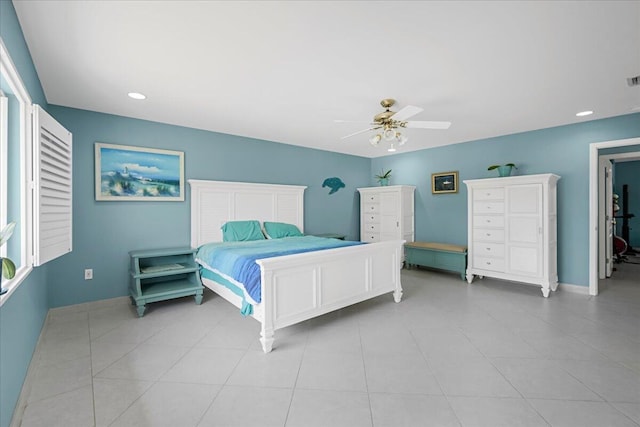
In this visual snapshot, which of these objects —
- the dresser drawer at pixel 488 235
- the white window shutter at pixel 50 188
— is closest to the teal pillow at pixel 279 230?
the white window shutter at pixel 50 188

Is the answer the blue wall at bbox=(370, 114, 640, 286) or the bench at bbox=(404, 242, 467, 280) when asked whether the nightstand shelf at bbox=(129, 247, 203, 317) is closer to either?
the bench at bbox=(404, 242, 467, 280)

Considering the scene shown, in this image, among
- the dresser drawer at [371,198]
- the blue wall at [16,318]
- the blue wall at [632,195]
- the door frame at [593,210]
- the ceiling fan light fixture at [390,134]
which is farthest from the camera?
the blue wall at [632,195]

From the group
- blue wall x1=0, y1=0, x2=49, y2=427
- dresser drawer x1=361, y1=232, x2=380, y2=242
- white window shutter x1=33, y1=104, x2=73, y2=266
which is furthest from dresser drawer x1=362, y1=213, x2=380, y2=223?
blue wall x1=0, y1=0, x2=49, y2=427

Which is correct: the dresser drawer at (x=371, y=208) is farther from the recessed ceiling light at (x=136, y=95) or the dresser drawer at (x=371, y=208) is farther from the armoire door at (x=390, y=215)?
the recessed ceiling light at (x=136, y=95)

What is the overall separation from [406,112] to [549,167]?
9.55 ft

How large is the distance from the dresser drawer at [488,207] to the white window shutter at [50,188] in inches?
197

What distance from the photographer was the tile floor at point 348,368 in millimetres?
1717

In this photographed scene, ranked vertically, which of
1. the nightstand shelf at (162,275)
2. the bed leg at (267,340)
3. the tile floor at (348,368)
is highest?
the nightstand shelf at (162,275)

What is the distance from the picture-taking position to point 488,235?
446cm

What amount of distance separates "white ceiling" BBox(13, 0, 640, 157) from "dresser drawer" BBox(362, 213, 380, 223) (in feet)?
8.55

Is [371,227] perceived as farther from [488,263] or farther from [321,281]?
[321,281]

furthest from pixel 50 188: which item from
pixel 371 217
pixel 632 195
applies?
pixel 632 195

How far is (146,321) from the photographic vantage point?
3115 mm

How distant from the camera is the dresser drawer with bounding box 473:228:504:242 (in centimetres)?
436
